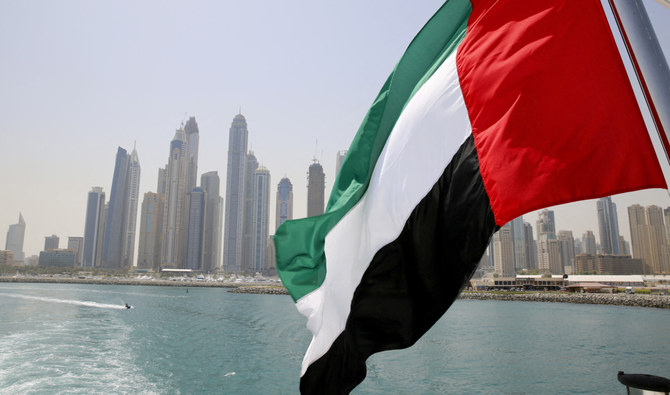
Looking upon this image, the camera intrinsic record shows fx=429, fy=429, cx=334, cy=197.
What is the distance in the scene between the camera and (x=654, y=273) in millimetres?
104250

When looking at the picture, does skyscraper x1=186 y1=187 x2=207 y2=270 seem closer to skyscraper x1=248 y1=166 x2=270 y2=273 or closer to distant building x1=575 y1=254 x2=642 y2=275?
skyscraper x1=248 y1=166 x2=270 y2=273

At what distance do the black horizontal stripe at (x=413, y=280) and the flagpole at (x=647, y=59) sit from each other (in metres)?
0.98

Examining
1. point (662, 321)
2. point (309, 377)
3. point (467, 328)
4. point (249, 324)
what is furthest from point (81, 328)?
point (662, 321)

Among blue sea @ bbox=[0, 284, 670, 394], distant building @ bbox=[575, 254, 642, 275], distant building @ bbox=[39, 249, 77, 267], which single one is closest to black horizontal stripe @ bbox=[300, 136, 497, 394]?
blue sea @ bbox=[0, 284, 670, 394]

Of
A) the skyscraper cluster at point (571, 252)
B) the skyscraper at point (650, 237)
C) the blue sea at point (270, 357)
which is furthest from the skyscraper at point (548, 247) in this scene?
the blue sea at point (270, 357)

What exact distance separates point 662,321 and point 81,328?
43.7m

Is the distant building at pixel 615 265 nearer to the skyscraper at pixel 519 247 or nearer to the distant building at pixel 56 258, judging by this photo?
the skyscraper at pixel 519 247

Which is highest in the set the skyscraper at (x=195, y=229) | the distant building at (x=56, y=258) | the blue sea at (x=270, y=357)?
the skyscraper at (x=195, y=229)

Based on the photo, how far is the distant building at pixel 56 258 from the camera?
16025 cm

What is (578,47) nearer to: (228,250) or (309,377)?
(309,377)

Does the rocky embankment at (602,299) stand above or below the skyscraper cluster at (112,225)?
below

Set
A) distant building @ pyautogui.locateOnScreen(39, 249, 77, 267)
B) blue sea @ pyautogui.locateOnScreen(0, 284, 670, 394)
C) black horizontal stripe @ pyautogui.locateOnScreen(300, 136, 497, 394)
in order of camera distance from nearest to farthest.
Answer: black horizontal stripe @ pyautogui.locateOnScreen(300, 136, 497, 394) < blue sea @ pyautogui.locateOnScreen(0, 284, 670, 394) < distant building @ pyautogui.locateOnScreen(39, 249, 77, 267)

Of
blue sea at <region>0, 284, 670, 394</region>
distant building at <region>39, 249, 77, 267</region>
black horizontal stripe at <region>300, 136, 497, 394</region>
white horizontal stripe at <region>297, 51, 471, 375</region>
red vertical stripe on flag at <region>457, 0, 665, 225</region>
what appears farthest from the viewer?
distant building at <region>39, 249, 77, 267</region>

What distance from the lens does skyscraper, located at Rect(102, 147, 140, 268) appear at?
171375mm
